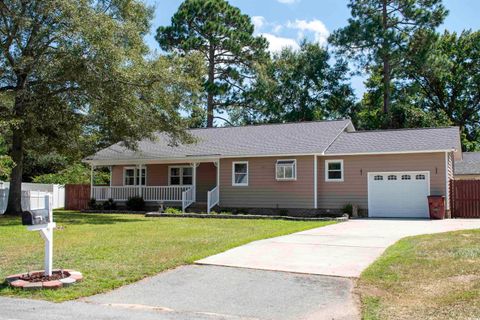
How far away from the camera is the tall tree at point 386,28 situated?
36812mm

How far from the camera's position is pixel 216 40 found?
39.8 m

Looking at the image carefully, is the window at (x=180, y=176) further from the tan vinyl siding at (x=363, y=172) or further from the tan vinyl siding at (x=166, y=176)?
the tan vinyl siding at (x=363, y=172)

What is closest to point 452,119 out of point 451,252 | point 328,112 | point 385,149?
point 328,112

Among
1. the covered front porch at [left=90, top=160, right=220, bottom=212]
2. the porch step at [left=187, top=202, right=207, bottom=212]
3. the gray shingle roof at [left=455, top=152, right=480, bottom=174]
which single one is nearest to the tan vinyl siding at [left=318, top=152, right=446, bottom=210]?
the covered front porch at [left=90, top=160, right=220, bottom=212]

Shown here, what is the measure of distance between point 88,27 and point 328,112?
28237mm

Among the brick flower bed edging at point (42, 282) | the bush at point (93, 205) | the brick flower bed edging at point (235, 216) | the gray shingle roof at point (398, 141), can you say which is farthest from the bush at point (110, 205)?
the brick flower bed edging at point (42, 282)

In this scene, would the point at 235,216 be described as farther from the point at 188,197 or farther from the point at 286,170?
the point at 188,197

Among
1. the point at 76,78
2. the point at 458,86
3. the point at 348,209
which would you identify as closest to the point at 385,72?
the point at 458,86

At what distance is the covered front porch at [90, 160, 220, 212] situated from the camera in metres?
25.3

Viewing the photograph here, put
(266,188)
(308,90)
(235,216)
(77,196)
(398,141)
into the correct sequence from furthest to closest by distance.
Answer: (308,90) < (77,196) < (266,188) < (398,141) < (235,216)

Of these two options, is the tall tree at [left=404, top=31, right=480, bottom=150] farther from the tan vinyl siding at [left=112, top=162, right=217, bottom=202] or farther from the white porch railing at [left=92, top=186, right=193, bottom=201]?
the white porch railing at [left=92, top=186, right=193, bottom=201]

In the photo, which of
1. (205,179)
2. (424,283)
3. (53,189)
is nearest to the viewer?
(424,283)

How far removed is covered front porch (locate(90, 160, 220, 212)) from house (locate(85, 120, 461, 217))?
5 cm

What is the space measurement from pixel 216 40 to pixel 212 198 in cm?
1924
